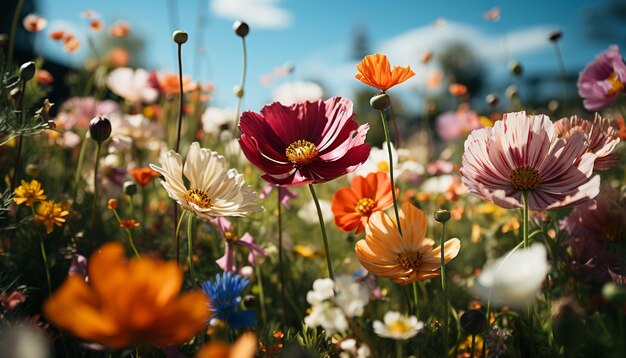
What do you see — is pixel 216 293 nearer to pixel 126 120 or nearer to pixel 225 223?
pixel 225 223

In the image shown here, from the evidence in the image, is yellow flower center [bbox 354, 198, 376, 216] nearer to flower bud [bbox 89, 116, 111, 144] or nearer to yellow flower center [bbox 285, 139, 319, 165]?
yellow flower center [bbox 285, 139, 319, 165]

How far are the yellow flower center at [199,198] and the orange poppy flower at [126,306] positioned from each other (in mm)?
237

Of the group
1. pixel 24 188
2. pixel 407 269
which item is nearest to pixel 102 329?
pixel 407 269

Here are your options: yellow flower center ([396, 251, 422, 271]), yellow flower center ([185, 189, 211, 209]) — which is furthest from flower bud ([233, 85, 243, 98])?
yellow flower center ([396, 251, 422, 271])

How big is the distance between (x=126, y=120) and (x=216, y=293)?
79 centimetres

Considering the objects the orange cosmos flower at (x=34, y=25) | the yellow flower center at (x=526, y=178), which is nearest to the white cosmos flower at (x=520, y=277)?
the yellow flower center at (x=526, y=178)

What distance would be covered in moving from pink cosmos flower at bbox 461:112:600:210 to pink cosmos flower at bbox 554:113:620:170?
116mm

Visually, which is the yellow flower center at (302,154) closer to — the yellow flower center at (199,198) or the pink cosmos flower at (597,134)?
the yellow flower center at (199,198)

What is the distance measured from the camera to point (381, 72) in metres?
0.56

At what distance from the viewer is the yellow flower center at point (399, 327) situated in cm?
42

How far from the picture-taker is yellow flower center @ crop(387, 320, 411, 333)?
42 centimetres

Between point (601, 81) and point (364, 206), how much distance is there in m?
0.50

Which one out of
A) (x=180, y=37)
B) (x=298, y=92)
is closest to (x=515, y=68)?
(x=298, y=92)

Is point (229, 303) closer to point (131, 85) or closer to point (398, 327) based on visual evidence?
point (398, 327)
